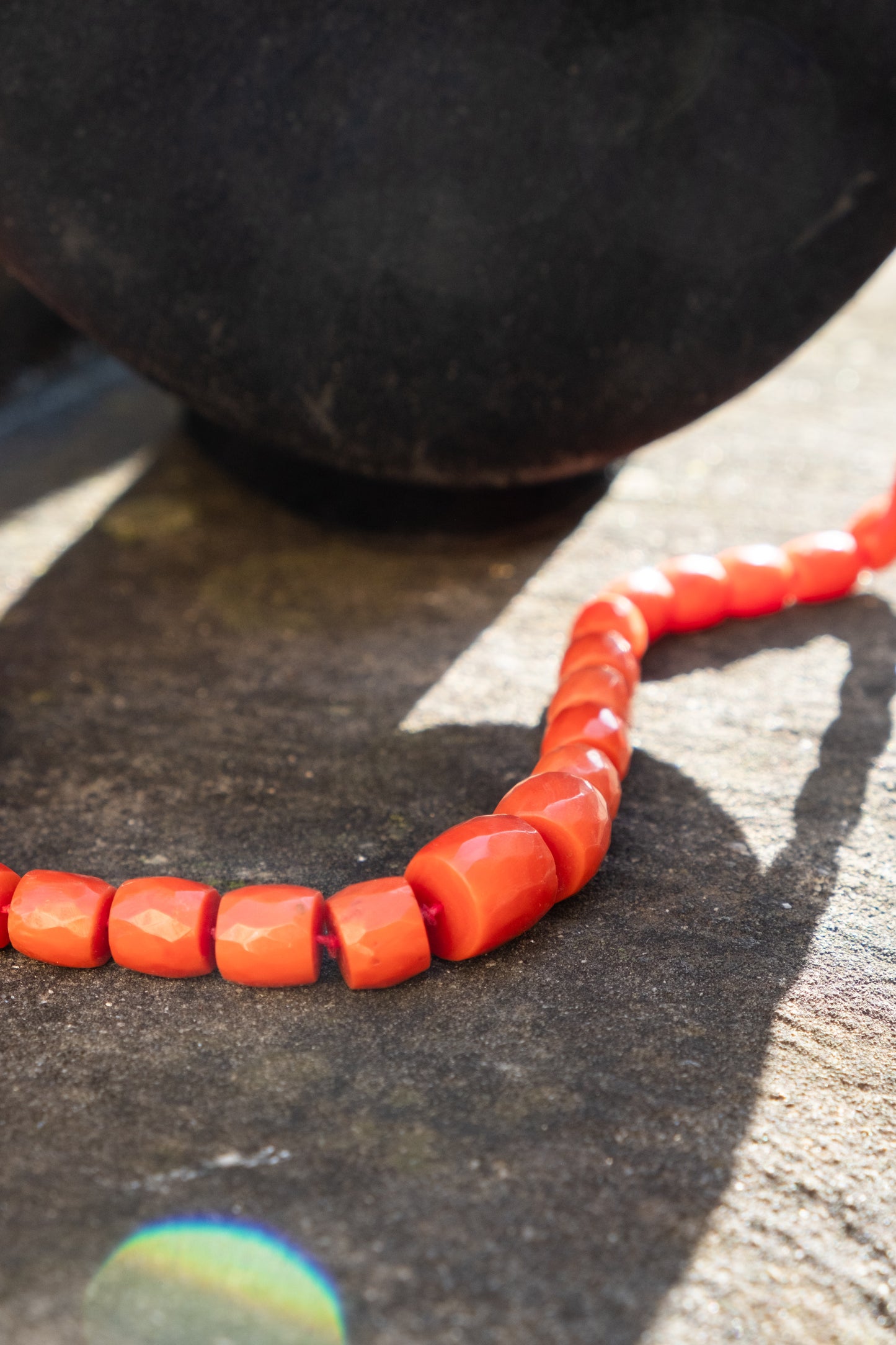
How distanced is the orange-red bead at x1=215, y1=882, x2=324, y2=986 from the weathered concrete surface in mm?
35

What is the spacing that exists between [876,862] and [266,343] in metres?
1.22

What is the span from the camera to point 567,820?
4.28 feet

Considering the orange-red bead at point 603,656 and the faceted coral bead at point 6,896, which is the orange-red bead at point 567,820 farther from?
the faceted coral bead at point 6,896

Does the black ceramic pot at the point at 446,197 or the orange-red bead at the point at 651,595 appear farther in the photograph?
the orange-red bead at the point at 651,595

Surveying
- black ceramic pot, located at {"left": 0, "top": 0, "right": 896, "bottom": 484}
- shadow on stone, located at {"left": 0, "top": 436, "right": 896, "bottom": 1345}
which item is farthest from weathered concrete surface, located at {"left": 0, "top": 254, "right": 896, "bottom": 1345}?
black ceramic pot, located at {"left": 0, "top": 0, "right": 896, "bottom": 484}

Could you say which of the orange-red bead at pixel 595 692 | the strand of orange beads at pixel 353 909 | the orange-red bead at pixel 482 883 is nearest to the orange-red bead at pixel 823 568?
the orange-red bead at pixel 595 692

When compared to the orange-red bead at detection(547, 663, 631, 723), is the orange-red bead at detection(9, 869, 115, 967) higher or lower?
higher

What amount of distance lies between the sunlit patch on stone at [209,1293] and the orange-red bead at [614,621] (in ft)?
3.57

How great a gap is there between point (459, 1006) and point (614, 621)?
80 centimetres

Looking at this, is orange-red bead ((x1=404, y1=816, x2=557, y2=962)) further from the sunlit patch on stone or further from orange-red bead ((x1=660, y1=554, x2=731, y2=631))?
orange-red bead ((x1=660, y1=554, x2=731, y2=631))

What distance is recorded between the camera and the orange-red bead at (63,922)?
122cm

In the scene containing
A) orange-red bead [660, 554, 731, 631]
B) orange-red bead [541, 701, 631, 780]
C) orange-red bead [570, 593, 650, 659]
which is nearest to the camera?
orange-red bead [541, 701, 631, 780]

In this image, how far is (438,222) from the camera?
1716mm

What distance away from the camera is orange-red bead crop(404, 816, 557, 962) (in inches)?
47.5
